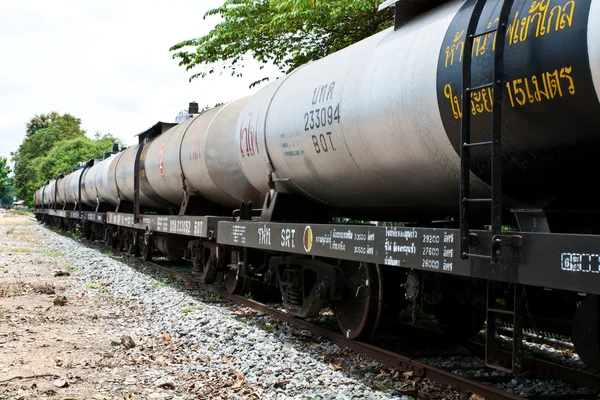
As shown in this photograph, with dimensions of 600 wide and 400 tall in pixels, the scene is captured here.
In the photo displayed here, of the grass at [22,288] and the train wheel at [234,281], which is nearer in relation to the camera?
the train wheel at [234,281]

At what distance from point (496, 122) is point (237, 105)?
7307 millimetres

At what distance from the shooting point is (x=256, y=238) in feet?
24.1

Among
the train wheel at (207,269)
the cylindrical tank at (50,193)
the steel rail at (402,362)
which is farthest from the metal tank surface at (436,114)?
the cylindrical tank at (50,193)

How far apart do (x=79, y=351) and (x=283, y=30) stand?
773cm

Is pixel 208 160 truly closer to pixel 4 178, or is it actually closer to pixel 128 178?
pixel 128 178

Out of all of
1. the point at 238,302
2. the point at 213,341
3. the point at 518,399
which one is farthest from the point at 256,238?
the point at 518,399

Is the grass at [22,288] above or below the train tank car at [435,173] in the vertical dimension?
below

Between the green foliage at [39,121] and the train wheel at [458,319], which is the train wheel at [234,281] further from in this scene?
the green foliage at [39,121]

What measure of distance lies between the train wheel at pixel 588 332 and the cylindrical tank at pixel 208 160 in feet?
20.6

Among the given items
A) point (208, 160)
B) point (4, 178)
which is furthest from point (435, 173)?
point (4, 178)

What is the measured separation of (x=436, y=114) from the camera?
423cm

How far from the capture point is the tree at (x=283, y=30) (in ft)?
33.9

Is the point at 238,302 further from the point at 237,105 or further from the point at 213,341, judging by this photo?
the point at 237,105

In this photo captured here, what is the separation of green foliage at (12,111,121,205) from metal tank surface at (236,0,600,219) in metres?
68.3
